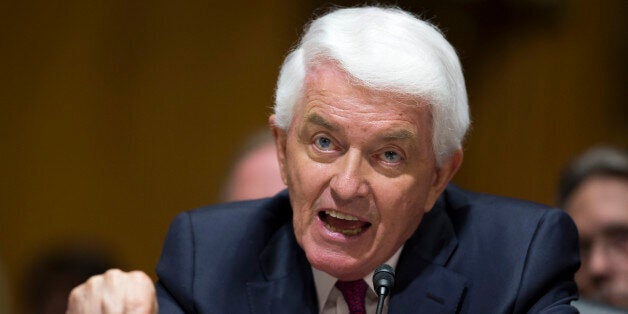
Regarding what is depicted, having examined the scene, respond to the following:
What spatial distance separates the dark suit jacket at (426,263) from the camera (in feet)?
7.56

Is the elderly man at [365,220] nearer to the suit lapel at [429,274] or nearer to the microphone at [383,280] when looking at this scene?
the suit lapel at [429,274]

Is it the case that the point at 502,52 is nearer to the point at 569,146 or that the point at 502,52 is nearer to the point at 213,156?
the point at 569,146

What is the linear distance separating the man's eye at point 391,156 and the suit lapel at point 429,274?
264mm

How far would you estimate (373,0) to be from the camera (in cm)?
421

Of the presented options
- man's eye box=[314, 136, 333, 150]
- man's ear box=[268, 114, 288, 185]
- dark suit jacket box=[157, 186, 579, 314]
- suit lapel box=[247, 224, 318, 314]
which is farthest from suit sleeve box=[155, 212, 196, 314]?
man's eye box=[314, 136, 333, 150]

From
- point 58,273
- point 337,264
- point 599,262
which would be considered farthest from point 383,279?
point 58,273

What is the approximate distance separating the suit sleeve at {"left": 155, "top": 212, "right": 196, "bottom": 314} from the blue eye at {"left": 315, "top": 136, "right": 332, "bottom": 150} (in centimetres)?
39

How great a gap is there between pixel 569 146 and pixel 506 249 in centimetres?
308

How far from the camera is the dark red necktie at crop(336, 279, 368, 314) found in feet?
7.64

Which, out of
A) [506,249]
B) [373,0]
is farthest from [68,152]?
[506,249]

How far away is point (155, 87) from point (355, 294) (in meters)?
2.90

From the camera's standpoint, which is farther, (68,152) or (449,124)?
(68,152)

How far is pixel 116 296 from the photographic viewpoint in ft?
6.59

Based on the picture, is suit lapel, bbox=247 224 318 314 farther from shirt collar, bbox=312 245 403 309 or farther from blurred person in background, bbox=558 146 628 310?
blurred person in background, bbox=558 146 628 310
